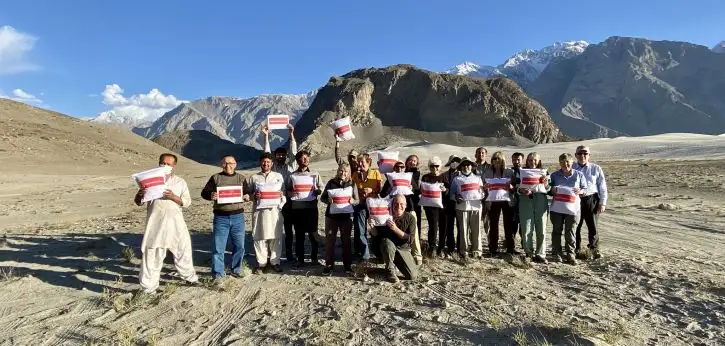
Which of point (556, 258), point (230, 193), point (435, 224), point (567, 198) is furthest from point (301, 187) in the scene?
point (556, 258)

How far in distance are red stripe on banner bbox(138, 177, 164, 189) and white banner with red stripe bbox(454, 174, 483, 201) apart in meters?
5.05

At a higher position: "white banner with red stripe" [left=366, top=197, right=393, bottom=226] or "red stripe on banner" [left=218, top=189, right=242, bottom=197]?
"red stripe on banner" [left=218, top=189, right=242, bottom=197]

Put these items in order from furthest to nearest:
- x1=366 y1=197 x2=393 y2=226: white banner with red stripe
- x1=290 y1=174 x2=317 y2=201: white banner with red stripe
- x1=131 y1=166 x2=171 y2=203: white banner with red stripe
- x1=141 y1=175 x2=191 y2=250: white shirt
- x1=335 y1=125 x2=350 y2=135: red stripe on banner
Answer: x1=335 y1=125 x2=350 y2=135: red stripe on banner < x1=290 y1=174 x2=317 y2=201: white banner with red stripe < x1=366 y1=197 x2=393 y2=226: white banner with red stripe < x1=141 y1=175 x2=191 y2=250: white shirt < x1=131 y1=166 x2=171 y2=203: white banner with red stripe

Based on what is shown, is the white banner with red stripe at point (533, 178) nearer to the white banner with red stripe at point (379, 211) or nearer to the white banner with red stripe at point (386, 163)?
the white banner with red stripe at point (386, 163)

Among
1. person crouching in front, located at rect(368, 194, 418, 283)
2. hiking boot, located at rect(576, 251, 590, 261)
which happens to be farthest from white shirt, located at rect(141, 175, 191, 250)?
hiking boot, located at rect(576, 251, 590, 261)

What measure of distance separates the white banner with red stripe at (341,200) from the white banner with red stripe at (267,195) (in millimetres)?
894

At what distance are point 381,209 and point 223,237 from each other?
104 inches

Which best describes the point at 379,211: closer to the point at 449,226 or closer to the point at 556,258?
the point at 449,226

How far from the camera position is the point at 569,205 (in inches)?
321

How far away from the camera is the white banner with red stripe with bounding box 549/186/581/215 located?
8156mm

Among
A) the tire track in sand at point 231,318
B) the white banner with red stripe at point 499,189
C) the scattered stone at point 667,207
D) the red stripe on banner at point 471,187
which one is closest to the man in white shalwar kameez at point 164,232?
the tire track in sand at point 231,318

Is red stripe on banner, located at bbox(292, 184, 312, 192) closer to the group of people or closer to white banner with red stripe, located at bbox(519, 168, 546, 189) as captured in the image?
the group of people

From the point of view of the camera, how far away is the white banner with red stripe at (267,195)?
7594 mm

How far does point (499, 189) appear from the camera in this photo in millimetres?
8430
